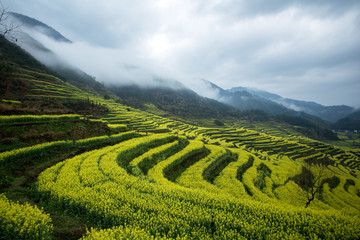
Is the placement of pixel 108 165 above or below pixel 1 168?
above

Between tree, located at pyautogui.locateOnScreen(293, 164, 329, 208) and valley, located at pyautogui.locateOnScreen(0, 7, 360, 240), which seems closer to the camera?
valley, located at pyautogui.locateOnScreen(0, 7, 360, 240)

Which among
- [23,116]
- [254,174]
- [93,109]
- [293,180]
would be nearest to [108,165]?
[23,116]

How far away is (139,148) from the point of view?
2381 centimetres

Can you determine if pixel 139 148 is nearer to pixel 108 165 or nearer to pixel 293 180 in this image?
pixel 108 165

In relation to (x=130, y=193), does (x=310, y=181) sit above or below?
above

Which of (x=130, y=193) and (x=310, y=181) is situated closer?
(x=130, y=193)

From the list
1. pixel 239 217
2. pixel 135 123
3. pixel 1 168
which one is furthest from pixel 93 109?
pixel 239 217

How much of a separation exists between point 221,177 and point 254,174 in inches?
311

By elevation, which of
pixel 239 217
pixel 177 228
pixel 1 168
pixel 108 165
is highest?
Result: pixel 239 217

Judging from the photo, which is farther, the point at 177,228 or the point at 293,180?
the point at 293,180

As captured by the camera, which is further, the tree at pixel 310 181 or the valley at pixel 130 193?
the tree at pixel 310 181

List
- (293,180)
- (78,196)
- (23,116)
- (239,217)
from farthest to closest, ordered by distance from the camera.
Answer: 1. (293,180)
2. (23,116)
3. (78,196)
4. (239,217)

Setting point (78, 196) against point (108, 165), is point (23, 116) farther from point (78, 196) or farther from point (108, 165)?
point (78, 196)

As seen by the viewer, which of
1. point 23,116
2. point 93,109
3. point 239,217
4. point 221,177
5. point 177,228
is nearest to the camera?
point 177,228
